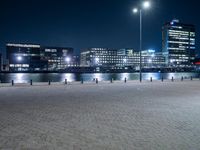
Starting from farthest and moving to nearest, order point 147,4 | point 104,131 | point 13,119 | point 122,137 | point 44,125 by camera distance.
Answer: point 147,4
point 13,119
point 44,125
point 104,131
point 122,137

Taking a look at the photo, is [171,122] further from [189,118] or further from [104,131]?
[104,131]

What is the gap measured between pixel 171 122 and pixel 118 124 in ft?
6.85

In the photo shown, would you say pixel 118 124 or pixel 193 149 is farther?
pixel 118 124

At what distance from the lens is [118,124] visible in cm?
899

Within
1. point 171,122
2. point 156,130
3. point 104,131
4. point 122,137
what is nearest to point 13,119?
point 104,131

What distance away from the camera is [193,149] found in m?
6.16

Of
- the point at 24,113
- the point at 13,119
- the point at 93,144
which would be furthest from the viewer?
the point at 24,113

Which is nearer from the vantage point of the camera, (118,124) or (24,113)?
(118,124)

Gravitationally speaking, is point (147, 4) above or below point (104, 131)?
above

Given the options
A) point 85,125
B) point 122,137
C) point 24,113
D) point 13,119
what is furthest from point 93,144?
point 24,113

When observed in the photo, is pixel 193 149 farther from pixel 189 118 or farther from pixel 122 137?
pixel 189 118

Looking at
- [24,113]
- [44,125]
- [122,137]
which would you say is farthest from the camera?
[24,113]

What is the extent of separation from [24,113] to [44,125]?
2.89 m

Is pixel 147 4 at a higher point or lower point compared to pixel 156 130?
higher
